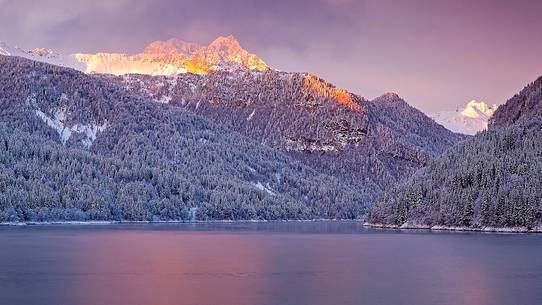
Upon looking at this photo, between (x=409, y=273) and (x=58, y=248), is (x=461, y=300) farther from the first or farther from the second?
(x=58, y=248)

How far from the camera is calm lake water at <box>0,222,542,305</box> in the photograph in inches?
3009

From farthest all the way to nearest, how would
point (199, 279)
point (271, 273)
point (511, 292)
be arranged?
1. point (271, 273)
2. point (199, 279)
3. point (511, 292)

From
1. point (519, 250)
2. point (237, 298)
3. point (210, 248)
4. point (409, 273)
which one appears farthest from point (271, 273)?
point (519, 250)

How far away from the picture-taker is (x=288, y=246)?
152 meters

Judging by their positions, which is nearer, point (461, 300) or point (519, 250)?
point (461, 300)

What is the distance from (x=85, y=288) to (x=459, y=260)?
5730 centimetres

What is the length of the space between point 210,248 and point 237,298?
6930 centimetres

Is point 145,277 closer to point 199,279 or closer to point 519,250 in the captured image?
point 199,279

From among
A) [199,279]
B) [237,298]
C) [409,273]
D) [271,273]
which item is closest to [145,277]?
[199,279]

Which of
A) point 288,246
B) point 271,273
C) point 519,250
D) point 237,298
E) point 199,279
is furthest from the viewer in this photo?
point 288,246

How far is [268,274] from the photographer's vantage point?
319 ft

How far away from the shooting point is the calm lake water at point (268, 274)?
7644 centimetres

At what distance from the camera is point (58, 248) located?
140 metres

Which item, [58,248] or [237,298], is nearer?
[237,298]
